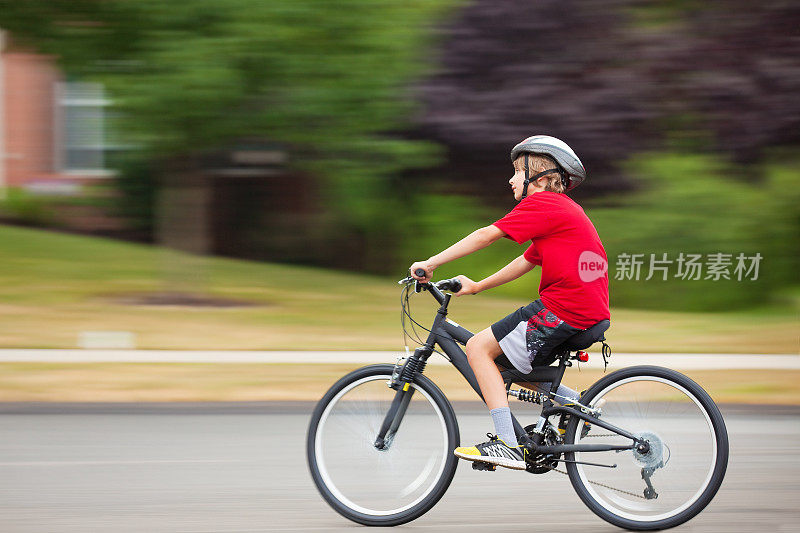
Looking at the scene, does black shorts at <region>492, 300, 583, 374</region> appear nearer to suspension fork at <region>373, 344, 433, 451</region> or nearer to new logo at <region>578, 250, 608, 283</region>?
new logo at <region>578, 250, 608, 283</region>

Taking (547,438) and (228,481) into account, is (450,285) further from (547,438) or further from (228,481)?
(228,481)

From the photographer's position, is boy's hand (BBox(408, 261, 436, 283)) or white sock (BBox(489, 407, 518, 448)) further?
white sock (BBox(489, 407, 518, 448))

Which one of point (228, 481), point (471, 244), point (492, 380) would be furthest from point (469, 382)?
point (228, 481)

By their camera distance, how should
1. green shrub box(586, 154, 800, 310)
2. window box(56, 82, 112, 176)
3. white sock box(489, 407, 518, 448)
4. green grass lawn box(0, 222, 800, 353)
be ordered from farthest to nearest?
1. window box(56, 82, 112, 176)
2. green shrub box(586, 154, 800, 310)
3. green grass lawn box(0, 222, 800, 353)
4. white sock box(489, 407, 518, 448)

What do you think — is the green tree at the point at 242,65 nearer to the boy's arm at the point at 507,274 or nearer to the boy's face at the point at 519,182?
the boy's arm at the point at 507,274

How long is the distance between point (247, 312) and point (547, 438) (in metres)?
8.01

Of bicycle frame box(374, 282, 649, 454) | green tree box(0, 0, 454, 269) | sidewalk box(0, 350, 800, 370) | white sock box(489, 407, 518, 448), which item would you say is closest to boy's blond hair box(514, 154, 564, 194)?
bicycle frame box(374, 282, 649, 454)

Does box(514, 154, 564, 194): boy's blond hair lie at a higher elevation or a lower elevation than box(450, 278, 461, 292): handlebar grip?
higher

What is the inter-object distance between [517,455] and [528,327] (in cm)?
59

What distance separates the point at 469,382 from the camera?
4.91 m

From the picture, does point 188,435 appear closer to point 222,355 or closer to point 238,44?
point 222,355

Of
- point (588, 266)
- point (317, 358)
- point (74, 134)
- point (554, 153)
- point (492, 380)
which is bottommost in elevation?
point (317, 358)

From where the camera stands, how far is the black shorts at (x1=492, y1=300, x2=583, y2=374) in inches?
188

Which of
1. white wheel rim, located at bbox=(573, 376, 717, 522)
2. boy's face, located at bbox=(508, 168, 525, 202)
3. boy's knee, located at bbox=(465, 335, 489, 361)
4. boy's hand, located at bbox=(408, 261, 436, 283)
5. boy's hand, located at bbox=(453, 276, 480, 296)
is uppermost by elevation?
boy's face, located at bbox=(508, 168, 525, 202)
